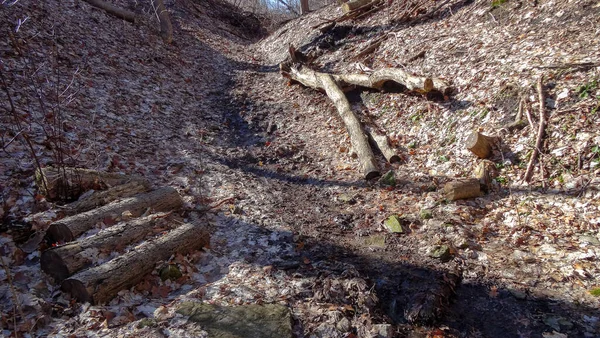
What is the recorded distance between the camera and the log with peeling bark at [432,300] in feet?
11.5

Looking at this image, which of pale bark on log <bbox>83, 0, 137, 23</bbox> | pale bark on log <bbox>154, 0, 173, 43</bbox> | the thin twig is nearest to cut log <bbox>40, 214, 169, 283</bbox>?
the thin twig

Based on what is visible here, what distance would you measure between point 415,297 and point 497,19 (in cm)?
684

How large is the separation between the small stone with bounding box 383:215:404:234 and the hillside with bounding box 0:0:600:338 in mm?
85

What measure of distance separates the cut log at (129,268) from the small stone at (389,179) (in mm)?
2960

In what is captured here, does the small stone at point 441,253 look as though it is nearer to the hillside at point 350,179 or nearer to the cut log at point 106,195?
the hillside at point 350,179

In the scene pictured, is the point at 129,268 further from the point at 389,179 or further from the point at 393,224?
the point at 389,179

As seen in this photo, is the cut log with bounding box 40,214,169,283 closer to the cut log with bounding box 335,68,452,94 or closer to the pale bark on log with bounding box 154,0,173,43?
the cut log with bounding box 335,68,452,94

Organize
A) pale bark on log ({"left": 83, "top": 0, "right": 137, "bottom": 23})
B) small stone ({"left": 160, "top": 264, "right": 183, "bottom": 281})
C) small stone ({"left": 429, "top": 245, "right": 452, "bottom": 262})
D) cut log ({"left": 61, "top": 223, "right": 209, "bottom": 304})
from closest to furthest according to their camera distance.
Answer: cut log ({"left": 61, "top": 223, "right": 209, "bottom": 304}), small stone ({"left": 160, "top": 264, "right": 183, "bottom": 281}), small stone ({"left": 429, "top": 245, "right": 452, "bottom": 262}), pale bark on log ({"left": 83, "top": 0, "right": 137, "bottom": 23})

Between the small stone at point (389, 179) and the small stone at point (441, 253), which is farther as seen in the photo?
the small stone at point (389, 179)

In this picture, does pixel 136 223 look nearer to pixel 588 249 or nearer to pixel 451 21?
pixel 588 249

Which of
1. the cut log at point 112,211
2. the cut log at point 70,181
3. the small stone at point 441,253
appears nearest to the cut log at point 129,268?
the cut log at point 112,211

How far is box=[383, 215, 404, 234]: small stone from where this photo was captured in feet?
16.0

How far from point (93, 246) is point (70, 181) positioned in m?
Result: 1.44

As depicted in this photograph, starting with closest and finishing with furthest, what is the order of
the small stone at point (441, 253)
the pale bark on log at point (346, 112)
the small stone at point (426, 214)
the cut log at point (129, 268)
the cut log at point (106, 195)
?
the cut log at point (129, 268), the small stone at point (441, 253), the cut log at point (106, 195), the small stone at point (426, 214), the pale bark on log at point (346, 112)
